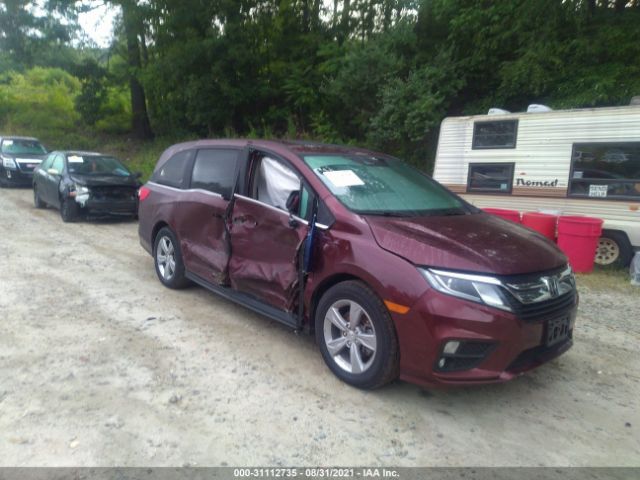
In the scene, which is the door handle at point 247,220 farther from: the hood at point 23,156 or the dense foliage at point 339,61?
the hood at point 23,156

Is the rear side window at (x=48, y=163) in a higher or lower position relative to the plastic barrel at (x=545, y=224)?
higher

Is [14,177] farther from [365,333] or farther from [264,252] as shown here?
[365,333]

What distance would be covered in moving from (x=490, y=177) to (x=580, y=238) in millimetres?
2149

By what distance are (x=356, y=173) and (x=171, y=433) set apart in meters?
2.50

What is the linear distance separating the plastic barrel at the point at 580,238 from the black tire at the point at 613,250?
406 mm

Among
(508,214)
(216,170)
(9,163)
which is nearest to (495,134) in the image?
(508,214)

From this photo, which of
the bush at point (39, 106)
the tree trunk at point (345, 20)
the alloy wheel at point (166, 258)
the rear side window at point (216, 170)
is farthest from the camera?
the bush at point (39, 106)

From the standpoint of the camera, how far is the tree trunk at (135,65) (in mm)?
16766

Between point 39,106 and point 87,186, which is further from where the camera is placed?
point 39,106

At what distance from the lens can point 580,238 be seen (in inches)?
292

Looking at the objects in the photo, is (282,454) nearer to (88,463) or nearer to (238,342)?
(88,463)

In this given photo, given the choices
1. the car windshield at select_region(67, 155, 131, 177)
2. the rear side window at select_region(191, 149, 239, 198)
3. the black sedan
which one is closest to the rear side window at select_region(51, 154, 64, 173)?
the black sedan

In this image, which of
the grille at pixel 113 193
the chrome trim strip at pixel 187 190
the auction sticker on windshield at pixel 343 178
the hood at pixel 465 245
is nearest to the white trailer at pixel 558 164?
the hood at pixel 465 245

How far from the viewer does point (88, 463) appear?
2.82 metres
